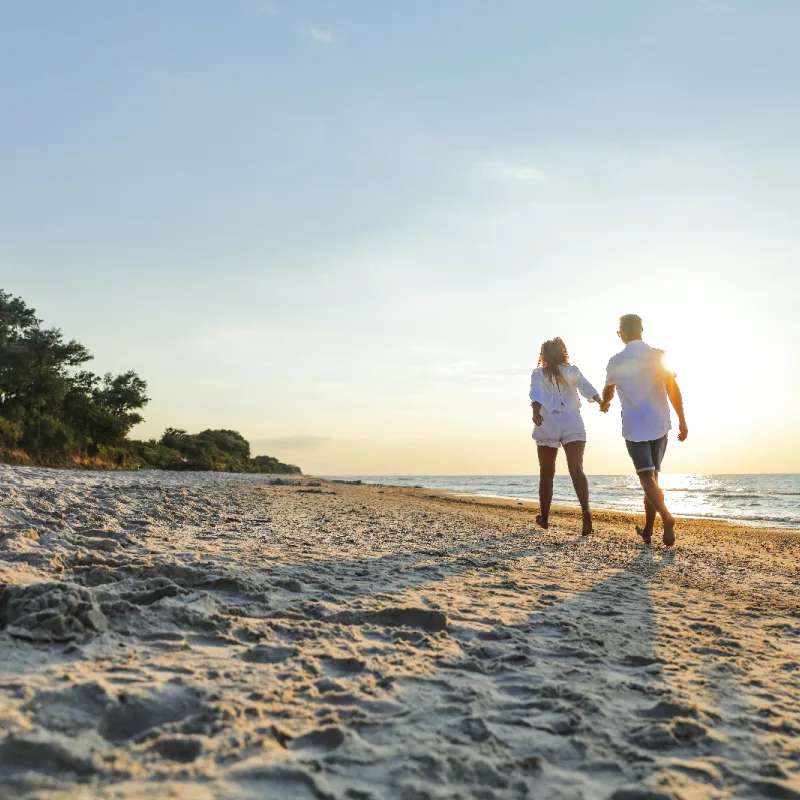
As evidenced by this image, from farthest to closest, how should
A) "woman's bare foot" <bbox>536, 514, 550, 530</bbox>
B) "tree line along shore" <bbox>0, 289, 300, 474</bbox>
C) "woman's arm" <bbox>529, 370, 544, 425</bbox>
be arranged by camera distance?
"tree line along shore" <bbox>0, 289, 300, 474</bbox> < "woman's bare foot" <bbox>536, 514, 550, 530</bbox> < "woman's arm" <bbox>529, 370, 544, 425</bbox>

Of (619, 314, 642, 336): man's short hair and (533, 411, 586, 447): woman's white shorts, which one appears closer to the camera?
(619, 314, 642, 336): man's short hair

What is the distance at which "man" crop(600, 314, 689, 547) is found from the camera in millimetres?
6542

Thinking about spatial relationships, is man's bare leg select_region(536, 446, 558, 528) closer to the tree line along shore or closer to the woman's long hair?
the woman's long hair

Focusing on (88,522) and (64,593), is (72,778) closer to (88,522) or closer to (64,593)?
(64,593)

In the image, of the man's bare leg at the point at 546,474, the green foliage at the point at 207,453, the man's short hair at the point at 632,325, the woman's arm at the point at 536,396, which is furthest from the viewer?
the green foliage at the point at 207,453

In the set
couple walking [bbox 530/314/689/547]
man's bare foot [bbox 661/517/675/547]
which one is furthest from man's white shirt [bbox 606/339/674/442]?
man's bare foot [bbox 661/517/675/547]

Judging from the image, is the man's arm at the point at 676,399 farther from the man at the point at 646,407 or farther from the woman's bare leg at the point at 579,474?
the woman's bare leg at the point at 579,474

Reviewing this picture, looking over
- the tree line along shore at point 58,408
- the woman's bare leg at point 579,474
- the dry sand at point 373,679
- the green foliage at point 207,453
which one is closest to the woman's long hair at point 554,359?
the woman's bare leg at point 579,474

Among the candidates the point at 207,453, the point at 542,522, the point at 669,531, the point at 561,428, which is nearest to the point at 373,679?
the point at 669,531

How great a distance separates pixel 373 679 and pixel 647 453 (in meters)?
5.08

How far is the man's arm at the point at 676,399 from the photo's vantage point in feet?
21.6

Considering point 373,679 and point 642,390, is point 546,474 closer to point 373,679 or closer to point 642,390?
point 642,390

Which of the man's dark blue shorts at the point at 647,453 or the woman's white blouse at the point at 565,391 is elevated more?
the woman's white blouse at the point at 565,391

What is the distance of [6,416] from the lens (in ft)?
90.1
